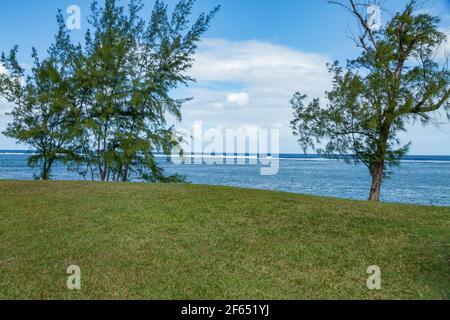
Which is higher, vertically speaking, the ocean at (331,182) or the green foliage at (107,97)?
the green foliage at (107,97)

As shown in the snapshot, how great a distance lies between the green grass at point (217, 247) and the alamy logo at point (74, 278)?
9 cm

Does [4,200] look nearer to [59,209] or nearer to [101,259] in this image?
[59,209]

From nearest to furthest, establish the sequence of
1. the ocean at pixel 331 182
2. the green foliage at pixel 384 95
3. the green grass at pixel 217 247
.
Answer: the green grass at pixel 217 247 → the green foliage at pixel 384 95 → the ocean at pixel 331 182

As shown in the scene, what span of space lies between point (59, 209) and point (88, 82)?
12784 millimetres

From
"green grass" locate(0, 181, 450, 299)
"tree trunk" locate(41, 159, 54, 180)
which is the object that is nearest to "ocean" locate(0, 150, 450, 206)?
"tree trunk" locate(41, 159, 54, 180)

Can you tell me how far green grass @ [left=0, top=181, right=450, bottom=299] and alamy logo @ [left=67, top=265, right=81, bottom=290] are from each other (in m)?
0.09

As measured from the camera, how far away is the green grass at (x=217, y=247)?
542cm

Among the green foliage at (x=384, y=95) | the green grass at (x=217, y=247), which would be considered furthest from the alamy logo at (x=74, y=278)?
the green foliage at (x=384, y=95)

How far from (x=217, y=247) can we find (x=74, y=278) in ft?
7.65

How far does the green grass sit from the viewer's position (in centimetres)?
542

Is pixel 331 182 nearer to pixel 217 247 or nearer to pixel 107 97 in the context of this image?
pixel 107 97

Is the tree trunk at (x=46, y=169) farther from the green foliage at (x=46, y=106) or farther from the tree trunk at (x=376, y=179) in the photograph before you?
the tree trunk at (x=376, y=179)

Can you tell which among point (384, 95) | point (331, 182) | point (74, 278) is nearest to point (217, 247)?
point (74, 278)
